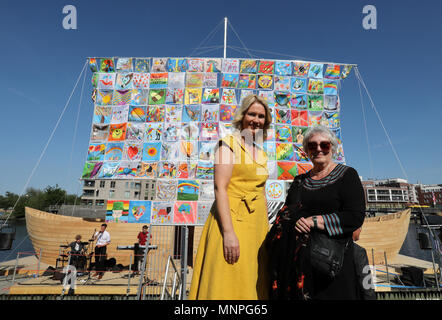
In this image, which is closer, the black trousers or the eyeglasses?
the eyeglasses

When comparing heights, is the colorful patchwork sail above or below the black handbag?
above

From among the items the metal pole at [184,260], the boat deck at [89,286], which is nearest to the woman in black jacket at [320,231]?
the metal pole at [184,260]

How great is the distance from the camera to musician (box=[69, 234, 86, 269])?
6816 millimetres

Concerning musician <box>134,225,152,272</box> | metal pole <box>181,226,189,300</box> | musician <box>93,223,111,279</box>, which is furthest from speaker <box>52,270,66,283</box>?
metal pole <box>181,226,189,300</box>

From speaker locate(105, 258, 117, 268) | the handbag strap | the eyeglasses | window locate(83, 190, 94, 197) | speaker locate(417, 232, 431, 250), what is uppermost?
window locate(83, 190, 94, 197)

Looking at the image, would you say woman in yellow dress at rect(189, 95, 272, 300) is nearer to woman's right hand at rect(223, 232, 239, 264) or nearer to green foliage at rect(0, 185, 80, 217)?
woman's right hand at rect(223, 232, 239, 264)

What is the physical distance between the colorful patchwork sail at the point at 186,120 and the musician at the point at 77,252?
1.66m

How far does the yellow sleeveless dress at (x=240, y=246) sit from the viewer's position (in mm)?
1291

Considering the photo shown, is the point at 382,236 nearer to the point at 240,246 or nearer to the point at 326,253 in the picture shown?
the point at 326,253

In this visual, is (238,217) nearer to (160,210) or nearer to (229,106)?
(160,210)

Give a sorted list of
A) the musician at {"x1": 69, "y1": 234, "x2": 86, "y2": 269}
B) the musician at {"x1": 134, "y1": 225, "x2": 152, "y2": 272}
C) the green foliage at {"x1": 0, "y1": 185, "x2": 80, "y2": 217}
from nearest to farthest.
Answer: the musician at {"x1": 69, "y1": 234, "x2": 86, "y2": 269} < the musician at {"x1": 134, "y1": 225, "x2": 152, "y2": 272} < the green foliage at {"x1": 0, "y1": 185, "x2": 80, "y2": 217}

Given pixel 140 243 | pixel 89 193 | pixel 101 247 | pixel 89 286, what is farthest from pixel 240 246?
pixel 89 193
